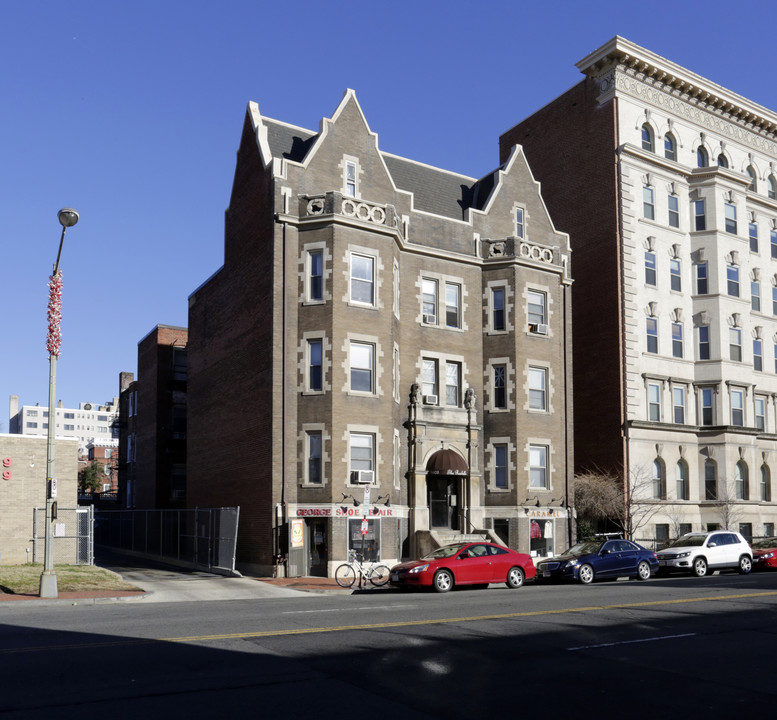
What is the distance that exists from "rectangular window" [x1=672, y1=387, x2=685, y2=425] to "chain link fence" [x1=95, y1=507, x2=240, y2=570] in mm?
23045

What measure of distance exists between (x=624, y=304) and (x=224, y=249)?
62.1 ft

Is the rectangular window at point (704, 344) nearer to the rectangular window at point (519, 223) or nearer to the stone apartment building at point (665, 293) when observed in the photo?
the stone apartment building at point (665, 293)

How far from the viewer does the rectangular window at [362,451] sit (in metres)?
32.0

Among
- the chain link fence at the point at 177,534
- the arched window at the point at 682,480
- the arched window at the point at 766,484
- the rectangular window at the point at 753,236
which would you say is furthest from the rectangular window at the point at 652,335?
the chain link fence at the point at 177,534

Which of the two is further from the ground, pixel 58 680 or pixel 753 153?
pixel 753 153

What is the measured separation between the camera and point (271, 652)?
12.4 m

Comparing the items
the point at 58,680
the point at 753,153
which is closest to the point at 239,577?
the point at 58,680

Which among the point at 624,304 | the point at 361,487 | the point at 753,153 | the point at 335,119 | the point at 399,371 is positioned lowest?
the point at 361,487

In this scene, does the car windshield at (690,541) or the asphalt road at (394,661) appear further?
the car windshield at (690,541)

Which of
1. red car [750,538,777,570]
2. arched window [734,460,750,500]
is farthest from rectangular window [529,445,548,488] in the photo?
arched window [734,460,750,500]

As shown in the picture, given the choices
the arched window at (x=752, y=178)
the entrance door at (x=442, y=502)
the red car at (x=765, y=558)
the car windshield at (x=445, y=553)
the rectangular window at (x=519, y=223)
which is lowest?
the red car at (x=765, y=558)

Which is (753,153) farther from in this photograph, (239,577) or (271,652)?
(271,652)

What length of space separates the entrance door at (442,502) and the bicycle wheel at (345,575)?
7.00 meters

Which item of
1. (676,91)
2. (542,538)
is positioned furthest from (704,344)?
(542,538)
